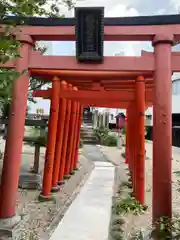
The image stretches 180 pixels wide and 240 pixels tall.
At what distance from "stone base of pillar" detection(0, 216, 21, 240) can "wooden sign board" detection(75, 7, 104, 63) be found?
109 inches

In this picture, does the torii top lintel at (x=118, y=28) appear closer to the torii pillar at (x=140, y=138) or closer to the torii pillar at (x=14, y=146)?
the torii pillar at (x=14, y=146)

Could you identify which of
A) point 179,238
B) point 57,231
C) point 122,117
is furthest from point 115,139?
point 179,238

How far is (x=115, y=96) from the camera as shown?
6.59 m

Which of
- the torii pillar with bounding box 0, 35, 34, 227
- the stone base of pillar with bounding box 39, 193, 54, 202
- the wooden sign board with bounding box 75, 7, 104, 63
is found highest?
the wooden sign board with bounding box 75, 7, 104, 63

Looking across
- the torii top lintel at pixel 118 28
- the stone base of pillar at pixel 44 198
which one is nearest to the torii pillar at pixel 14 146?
the torii top lintel at pixel 118 28

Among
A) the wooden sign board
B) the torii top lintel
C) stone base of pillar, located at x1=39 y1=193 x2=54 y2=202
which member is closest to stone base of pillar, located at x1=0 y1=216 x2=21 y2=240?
→ stone base of pillar, located at x1=39 y1=193 x2=54 y2=202

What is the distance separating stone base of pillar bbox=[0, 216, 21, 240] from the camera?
4.50 metres

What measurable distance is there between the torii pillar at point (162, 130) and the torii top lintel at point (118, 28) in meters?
0.16

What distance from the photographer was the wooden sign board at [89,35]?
454 cm

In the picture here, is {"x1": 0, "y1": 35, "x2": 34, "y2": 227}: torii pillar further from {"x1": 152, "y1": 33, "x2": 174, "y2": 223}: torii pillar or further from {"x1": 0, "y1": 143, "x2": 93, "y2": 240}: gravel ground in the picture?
{"x1": 152, "y1": 33, "x2": 174, "y2": 223}: torii pillar

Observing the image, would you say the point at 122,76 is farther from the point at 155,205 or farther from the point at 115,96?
the point at 155,205

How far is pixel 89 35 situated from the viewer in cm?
462

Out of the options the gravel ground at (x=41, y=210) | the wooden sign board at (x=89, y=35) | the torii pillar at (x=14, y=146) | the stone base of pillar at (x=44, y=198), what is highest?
the wooden sign board at (x=89, y=35)

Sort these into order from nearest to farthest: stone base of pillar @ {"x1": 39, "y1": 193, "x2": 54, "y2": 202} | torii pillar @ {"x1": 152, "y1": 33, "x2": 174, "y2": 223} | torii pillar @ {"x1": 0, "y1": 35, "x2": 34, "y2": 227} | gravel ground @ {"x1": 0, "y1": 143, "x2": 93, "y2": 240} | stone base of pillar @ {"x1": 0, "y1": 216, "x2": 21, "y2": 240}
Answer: torii pillar @ {"x1": 152, "y1": 33, "x2": 174, "y2": 223}, stone base of pillar @ {"x1": 0, "y1": 216, "x2": 21, "y2": 240}, torii pillar @ {"x1": 0, "y1": 35, "x2": 34, "y2": 227}, gravel ground @ {"x1": 0, "y1": 143, "x2": 93, "y2": 240}, stone base of pillar @ {"x1": 39, "y1": 193, "x2": 54, "y2": 202}
